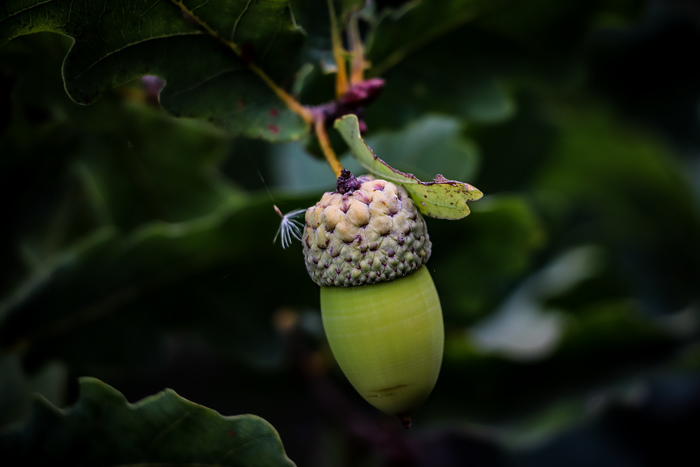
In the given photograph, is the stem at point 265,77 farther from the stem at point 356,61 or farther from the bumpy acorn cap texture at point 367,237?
the bumpy acorn cap texture at point 367,237

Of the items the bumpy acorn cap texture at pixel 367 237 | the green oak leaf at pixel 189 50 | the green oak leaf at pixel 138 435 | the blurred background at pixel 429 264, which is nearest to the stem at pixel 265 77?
the green oak leaf at pixel 189 50

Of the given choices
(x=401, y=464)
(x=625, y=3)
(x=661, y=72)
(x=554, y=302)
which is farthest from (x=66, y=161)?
(x=661, y=72)

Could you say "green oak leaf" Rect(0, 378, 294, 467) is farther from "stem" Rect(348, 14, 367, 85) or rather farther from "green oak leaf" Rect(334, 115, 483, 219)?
"stem" Rect(348, 14, 367, 85)

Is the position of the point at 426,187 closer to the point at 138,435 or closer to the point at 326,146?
the point at 326,146

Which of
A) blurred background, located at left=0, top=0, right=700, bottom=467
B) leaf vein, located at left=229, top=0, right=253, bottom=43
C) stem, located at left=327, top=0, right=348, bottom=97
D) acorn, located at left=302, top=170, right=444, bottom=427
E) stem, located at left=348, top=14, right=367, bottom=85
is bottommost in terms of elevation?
blurred background, located at left=0, top=0, right=700, bottom=467

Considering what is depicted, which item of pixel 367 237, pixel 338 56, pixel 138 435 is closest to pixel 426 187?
pixel 367 237

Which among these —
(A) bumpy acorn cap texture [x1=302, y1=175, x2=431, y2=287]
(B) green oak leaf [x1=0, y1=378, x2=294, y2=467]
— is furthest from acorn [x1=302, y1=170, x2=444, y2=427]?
(B) green oak leaf [x1=0, y1=378, x2=294, y2=467]

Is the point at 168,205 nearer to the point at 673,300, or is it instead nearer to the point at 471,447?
the point at 471,447
